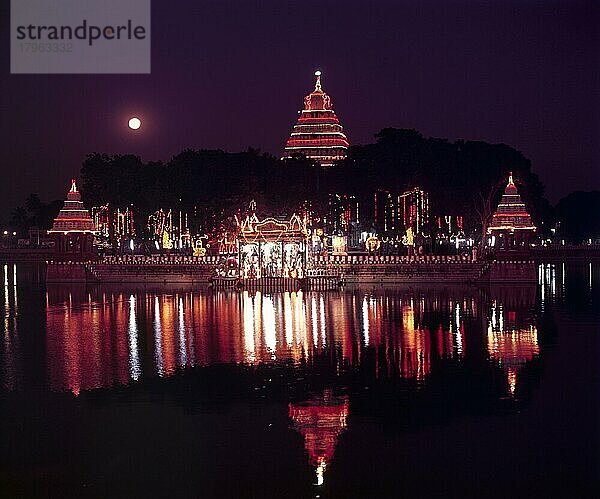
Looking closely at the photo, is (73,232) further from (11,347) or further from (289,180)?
(11,347)

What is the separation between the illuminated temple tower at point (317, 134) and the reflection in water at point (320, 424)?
59171mm

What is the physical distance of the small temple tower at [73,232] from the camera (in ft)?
157

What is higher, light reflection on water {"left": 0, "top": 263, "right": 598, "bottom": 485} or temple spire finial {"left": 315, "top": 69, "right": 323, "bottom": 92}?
temple spire finial {"left": 315, "top": 69, "right": 323, "bottom": 92}

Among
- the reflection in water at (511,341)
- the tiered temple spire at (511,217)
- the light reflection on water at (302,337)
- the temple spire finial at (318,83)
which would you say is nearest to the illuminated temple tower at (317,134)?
the temple spire finial at (318,83)

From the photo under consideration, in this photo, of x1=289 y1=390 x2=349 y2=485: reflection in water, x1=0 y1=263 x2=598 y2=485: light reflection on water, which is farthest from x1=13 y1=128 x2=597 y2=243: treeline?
x1=289 y1=390 x2=349 y2=485: reflection in water

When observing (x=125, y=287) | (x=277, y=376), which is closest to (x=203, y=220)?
(x=125, y=287)

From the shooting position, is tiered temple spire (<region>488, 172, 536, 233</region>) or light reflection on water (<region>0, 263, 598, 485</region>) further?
tiered temple spire (<region>488, 172, 536, 233</region>)

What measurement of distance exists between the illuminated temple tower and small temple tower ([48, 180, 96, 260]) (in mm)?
28311

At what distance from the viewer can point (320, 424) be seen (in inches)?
568

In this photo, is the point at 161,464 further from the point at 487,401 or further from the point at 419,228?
the point at 419,228

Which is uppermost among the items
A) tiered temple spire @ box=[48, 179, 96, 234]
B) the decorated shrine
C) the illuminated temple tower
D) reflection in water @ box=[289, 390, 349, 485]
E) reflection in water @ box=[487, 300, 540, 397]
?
the illuminated temple tower

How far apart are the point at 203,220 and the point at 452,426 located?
151 ft

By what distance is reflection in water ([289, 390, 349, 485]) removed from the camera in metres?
12.7

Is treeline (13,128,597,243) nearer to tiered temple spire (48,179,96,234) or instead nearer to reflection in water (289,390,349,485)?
tiered temple spire (48,179,96,234)
